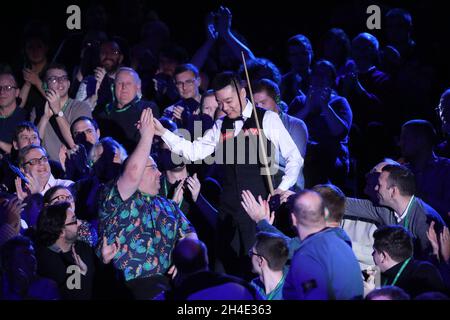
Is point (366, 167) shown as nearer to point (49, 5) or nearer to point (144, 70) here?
point (144, 70)

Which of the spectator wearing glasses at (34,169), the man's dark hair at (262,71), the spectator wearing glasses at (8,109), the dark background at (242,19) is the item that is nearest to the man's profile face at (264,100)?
the man's dark hair at (262,71)

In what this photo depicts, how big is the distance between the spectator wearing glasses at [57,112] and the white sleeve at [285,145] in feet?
6.64

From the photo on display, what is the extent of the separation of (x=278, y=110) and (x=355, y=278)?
220 centimetres

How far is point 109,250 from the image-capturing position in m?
5.26

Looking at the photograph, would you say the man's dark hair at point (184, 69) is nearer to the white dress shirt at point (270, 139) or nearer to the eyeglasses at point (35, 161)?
the white dress shirt at point (270, 139)

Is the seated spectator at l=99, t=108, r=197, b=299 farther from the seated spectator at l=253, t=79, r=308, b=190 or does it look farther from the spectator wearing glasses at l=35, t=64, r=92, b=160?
the spectator wearing glasses at l=35, t=64, r=92, b=160

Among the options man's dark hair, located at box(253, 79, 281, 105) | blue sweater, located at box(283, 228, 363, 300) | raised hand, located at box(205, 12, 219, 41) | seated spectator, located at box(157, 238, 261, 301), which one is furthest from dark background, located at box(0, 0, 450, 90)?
seated spectator, located at box(157, 238, 261, 301)

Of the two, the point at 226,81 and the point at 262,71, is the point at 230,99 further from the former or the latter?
the point at 262,71

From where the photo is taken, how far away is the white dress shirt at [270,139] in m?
5.88

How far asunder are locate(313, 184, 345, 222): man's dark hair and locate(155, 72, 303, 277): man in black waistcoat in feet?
2.16

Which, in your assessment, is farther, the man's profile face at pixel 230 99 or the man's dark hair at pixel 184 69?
the man's dark hair at pixel 184 69

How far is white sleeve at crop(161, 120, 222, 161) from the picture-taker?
19.3ft

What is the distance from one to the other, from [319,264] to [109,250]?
1441 millimetres
